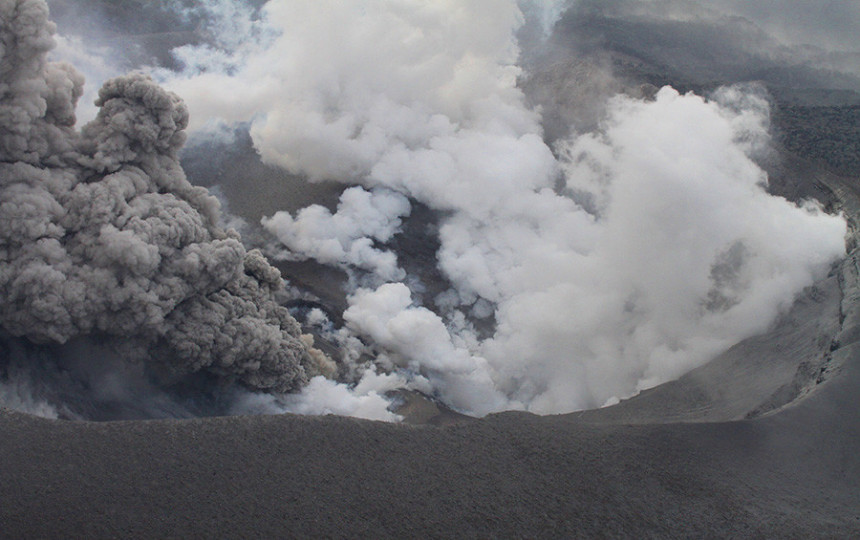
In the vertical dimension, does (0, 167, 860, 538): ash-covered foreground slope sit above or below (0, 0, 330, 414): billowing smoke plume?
below

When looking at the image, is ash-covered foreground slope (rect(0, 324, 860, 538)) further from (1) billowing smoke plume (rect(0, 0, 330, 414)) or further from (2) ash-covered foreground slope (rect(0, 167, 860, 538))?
(1) billowing smoke plume (rect(0, 0, 330, 414))

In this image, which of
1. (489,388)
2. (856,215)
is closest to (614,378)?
(489,388)

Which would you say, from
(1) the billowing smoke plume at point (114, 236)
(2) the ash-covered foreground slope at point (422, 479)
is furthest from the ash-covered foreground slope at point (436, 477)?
(1) the billowing smoke plume at point (114, 236)

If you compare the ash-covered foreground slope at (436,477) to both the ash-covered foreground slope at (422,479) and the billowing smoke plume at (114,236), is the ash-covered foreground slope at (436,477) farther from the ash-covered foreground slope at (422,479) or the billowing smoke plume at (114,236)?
the billowing smoke plume at (114,236)

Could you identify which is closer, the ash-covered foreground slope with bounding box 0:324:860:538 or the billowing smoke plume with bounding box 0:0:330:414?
the ash-covered foreground slope with bounding box 0:324:860:538

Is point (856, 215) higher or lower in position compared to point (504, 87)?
lower

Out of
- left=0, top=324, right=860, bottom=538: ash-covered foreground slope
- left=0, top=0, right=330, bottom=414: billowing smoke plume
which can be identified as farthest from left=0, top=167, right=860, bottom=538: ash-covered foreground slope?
left=0, top=0, right=330, bottom=414: billowing smoke plume

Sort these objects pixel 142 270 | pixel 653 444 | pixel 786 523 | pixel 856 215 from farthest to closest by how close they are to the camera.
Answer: pixel 856 215 → pixel 142 270 → pixel 653 444 → pixel 786 523

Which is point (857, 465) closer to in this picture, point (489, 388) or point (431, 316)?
point (489, 388)
